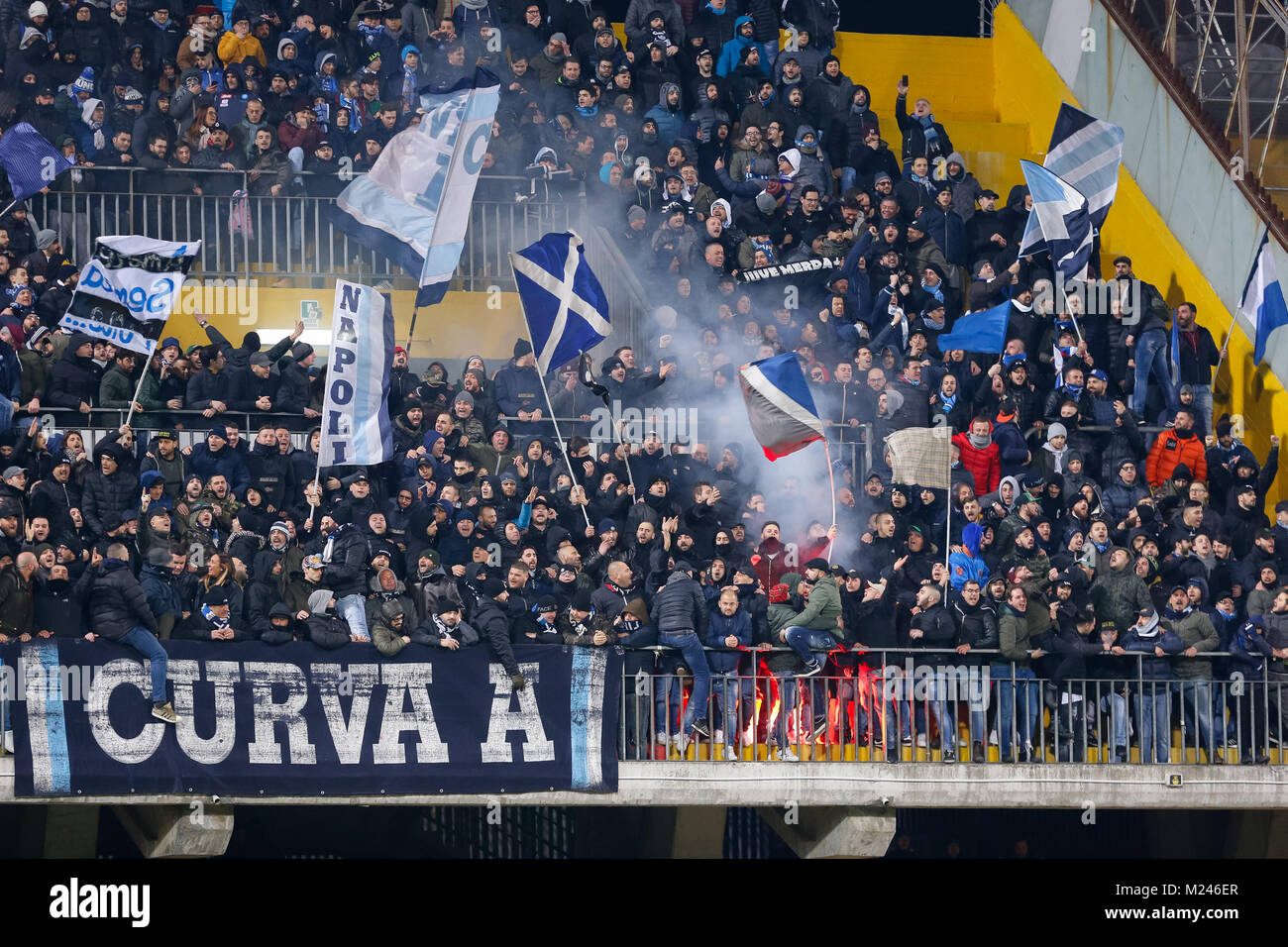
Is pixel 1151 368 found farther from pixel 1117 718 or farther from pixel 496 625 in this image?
pixel 496 625

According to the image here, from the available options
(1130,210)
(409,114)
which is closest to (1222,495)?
(1130,210)

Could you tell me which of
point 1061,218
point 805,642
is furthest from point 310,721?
point 1061,218

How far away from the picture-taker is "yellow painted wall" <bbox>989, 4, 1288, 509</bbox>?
85.1 ft

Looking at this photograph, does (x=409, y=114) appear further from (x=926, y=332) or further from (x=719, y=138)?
(x=926, y=332)

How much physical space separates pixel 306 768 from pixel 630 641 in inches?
113

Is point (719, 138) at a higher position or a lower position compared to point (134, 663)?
higher

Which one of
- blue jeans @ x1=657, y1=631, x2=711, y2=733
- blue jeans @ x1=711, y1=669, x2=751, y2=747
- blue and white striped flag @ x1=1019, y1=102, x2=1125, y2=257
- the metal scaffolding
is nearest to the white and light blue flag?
blue and white striped flag @ x1=1019, y1=102, x2=1125, y2=257

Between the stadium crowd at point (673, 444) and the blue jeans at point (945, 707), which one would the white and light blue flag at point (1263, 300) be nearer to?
the stadium crowd at point (673, 444)

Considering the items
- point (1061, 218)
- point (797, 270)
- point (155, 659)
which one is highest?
point (1061, 218)

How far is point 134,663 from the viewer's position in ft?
64.8

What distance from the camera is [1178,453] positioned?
23.8 metres

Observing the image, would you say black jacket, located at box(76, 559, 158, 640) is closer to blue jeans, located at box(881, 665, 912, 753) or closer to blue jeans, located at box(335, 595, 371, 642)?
blue jeans, located at box(335, 595, 371, 642)

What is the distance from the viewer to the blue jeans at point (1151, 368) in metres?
24.8

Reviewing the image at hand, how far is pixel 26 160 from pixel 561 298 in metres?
5.41
